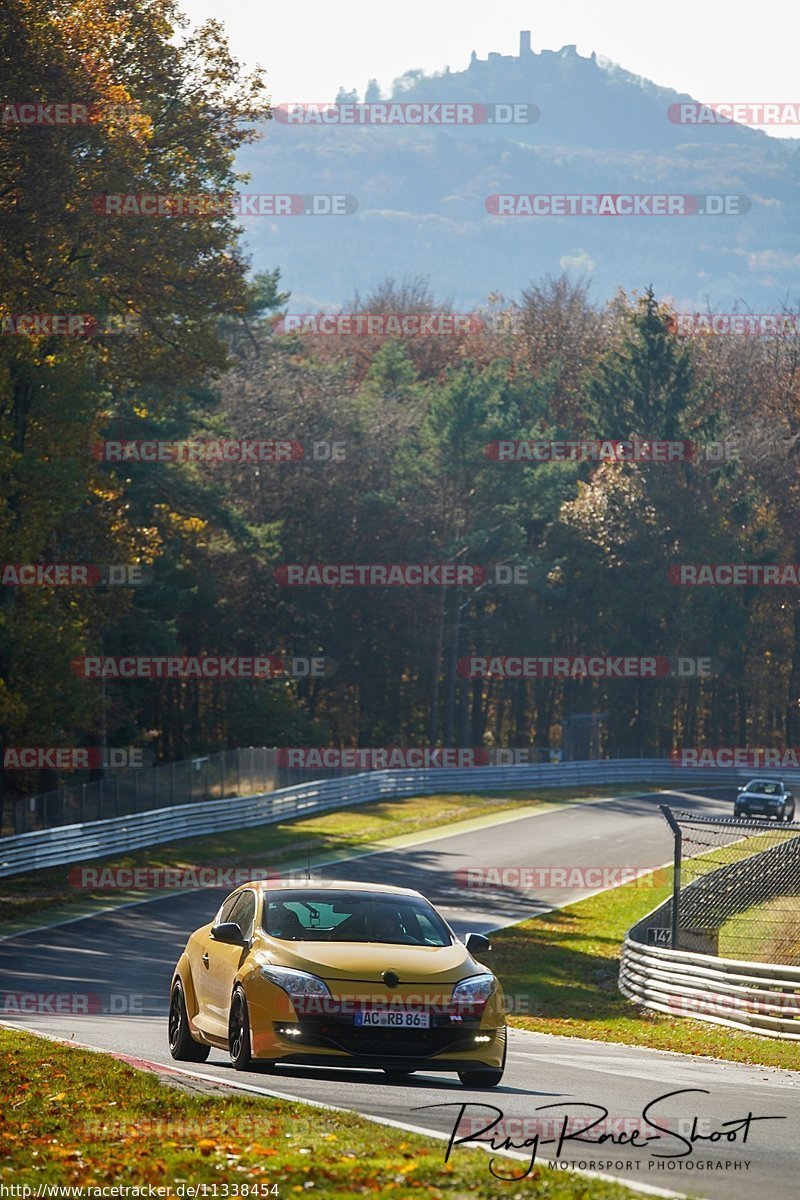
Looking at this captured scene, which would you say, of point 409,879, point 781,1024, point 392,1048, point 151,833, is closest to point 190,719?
point 151,833

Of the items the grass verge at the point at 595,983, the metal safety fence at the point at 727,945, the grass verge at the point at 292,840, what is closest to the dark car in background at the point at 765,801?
the grass verge at the point at 292,840

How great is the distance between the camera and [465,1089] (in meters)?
12.0

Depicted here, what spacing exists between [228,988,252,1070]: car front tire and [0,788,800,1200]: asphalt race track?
5.4 inches

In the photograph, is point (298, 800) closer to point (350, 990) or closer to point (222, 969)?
point (222, 969)

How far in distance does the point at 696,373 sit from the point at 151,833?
51629 mm

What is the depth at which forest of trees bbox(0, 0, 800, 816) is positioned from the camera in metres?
36.2

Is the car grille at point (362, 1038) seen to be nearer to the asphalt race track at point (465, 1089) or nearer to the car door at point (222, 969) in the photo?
the asphalt race track at point (465, 1089)

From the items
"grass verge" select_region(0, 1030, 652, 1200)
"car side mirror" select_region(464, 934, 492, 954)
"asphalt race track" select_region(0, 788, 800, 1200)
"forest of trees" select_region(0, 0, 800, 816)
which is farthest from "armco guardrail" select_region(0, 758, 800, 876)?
"grass verge" select_region(0, 1030, 652, 1200)

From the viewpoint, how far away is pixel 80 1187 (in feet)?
26.1

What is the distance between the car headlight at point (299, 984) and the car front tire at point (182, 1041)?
192 centimetres

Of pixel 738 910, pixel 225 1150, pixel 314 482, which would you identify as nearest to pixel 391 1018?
pixel 225 1150

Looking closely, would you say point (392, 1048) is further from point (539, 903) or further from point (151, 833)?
point (151, 833)

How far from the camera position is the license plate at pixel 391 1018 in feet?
38.9

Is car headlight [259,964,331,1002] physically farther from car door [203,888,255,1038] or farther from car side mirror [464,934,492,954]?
car side mirror [464,934,492,954]
